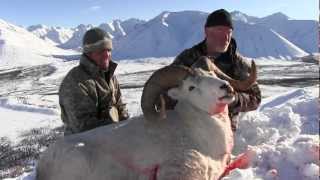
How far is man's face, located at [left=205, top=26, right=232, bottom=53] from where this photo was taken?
25.4ft

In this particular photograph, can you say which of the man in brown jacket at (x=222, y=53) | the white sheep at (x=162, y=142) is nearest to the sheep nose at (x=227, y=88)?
the white sheep at (x=162, y=142)

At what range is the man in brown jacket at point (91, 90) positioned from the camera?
7.20 meters

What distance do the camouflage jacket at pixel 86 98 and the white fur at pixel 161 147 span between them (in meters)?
0.58

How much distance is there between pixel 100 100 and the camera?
755cm

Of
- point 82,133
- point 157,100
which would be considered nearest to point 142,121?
point 157,100

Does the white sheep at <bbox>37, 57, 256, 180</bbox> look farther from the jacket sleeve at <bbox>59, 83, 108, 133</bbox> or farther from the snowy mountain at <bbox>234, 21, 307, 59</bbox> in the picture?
the snowy mountain at <bbox>234, 21, 307, 59</bbox>

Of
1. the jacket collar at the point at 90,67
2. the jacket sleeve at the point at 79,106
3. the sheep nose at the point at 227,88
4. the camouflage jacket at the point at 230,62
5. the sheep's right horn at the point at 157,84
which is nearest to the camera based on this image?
the sheep nose at the point at 227,88

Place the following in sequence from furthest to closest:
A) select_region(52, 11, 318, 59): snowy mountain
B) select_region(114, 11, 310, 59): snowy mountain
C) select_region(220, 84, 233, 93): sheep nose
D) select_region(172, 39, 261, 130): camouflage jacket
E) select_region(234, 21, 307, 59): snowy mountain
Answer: select_region(52, 11, 318, 59): snowy mountain → select_region(114, 11, 310, 59): snowy mountain → select_region(234, 21, 307, 59): snowy mountain → select_region(172, 39, 261, 130): camouflage jacket → select_region(220, 84, 233, 93): sheep nose

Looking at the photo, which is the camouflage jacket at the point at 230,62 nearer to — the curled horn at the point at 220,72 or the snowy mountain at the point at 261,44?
the curled horn at the point at 220,72

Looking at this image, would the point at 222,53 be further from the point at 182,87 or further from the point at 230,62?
the point at 182,87

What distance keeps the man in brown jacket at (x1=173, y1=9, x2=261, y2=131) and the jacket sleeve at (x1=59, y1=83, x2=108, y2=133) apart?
135cm

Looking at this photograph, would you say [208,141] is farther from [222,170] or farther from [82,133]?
[82,133]

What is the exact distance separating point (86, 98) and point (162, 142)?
1.45m

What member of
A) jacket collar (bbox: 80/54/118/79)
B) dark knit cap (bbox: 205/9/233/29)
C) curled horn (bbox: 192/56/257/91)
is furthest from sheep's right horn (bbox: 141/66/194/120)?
dark knit cap (bbox: 205/9/233/29)
